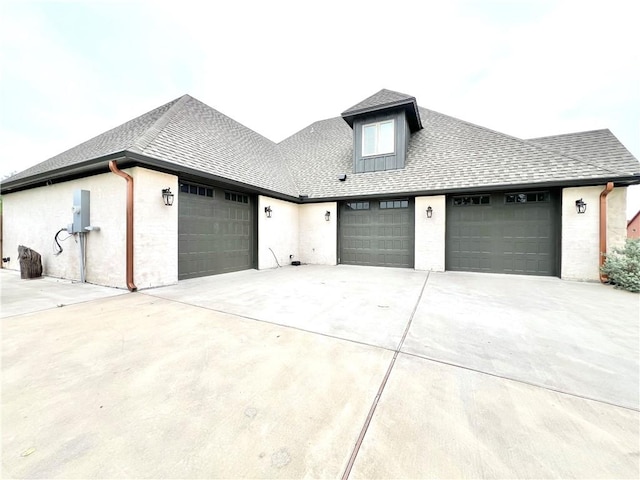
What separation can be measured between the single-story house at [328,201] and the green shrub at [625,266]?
0.32m

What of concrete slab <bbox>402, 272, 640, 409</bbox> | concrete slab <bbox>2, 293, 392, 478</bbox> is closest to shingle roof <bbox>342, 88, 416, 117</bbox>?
concrete slab <bbox>402, 272, 640, 409</bbox>

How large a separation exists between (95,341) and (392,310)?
157 inches

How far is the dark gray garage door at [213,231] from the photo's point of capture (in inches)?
246

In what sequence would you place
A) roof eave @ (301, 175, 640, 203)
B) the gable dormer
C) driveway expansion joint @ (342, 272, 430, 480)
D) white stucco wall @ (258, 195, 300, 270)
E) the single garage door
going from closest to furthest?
driveway expansion joint @ (342, 272, 430, 480), roof eave @ (301, 175, 640, 203), the single garage door, white stucco wall @ (258, 195, 300, 270), the gable dormer

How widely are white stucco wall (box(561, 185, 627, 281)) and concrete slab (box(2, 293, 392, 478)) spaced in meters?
7.65

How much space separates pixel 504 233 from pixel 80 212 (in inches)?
458

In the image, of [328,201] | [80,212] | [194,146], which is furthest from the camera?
[328,201]

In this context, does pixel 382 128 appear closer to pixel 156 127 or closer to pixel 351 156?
pixel 351 156

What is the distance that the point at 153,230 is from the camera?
5.39 m

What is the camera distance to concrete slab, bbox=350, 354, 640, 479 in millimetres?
1272

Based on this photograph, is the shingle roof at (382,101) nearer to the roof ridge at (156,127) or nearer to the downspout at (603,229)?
the roof ridge at (156,127)

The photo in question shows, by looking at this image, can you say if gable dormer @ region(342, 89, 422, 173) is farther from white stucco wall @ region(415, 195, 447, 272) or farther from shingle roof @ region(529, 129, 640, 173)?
shingle roof @ region(529, 129, 640, 173)

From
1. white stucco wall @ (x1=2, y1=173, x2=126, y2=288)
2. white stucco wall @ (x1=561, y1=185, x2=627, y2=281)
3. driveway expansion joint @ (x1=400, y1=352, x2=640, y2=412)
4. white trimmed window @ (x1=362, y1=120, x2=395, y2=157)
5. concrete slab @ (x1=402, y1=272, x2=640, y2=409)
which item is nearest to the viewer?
driveway expansion joint @ (x1=400, y1=352, x2=640, y2=412)

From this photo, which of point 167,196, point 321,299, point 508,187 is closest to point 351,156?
point 508,187
